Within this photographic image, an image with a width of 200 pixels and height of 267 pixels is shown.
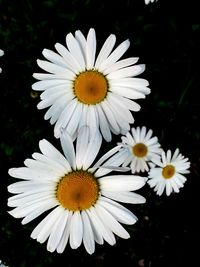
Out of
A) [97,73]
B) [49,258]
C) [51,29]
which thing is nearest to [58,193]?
Result: [97,73]

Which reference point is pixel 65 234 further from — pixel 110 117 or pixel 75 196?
pixel 110 117

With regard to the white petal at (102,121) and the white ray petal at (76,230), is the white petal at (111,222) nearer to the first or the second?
the white ray petal at (76,230)

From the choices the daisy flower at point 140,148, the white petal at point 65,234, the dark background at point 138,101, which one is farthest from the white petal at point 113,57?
the daisy flower at point 140,148

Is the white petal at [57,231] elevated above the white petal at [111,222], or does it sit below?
below

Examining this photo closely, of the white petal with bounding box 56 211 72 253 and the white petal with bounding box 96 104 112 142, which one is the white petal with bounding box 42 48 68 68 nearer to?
the white petal with bounding box 96 104 112 142

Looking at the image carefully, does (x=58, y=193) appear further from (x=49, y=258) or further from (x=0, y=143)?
(x=0, y=143)

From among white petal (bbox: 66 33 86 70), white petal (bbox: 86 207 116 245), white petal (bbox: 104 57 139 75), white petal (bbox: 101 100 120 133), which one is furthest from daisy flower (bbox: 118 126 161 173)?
white petal (bbox: 86 207 116 245)
